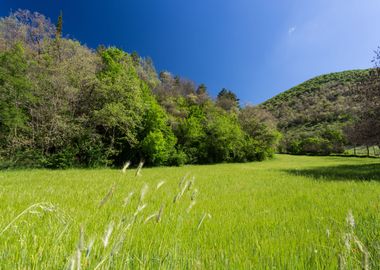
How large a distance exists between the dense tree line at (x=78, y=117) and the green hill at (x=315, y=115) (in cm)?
2788

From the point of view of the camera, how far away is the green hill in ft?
190

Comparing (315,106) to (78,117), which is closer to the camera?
(78,117)

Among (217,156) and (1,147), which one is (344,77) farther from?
(1,147)

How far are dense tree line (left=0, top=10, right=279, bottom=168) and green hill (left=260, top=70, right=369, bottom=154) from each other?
2788 centimetres

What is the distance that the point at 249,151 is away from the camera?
3469cm

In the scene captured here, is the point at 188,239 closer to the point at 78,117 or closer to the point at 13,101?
the point at 78,117

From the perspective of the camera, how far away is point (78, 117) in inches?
717

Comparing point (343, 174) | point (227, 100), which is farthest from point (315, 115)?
point (343, 174)

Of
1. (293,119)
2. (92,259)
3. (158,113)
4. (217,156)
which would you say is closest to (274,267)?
(92,259)

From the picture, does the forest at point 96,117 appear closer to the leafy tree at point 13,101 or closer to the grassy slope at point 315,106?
the leafy tree at point 13,101

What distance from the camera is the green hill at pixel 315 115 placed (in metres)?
58.0

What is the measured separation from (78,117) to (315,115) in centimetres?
10095

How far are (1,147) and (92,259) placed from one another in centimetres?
2049

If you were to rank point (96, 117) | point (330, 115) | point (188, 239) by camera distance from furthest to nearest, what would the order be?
point (330, 115) → point (96, 117) → point (188, 239)
